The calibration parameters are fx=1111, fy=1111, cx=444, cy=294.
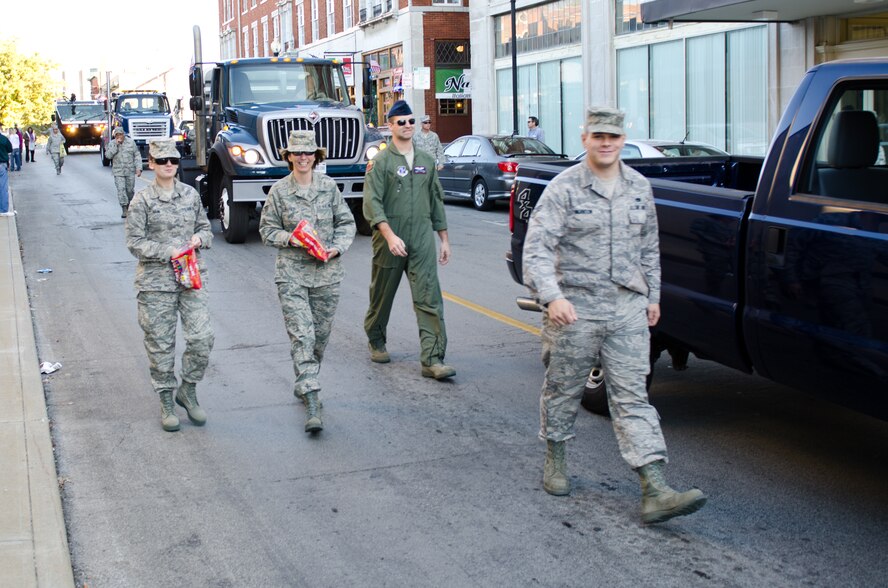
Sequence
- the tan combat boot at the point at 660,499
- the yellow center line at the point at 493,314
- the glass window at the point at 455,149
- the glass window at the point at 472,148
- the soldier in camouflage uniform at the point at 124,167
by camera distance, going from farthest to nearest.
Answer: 1. the glass window at the point at 455,149
2. the glass window at the point at 472,148
3. the soldier in camouflage uniform at the point at 124,167
4. the yellow center line at the point at 493,314
5. the tan combat boot at the point at 660,499

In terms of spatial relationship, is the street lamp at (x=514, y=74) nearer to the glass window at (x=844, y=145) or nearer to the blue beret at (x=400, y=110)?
the blue beret at (x=400, y=110)

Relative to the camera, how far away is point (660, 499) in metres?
4.98

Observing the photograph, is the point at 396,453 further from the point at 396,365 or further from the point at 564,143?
the point at 564,143

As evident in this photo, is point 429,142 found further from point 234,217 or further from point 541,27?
point 541,27

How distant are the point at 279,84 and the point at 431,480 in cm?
1293

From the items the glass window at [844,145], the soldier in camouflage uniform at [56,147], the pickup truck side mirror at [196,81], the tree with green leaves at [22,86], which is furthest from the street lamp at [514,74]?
the tree with green leaves at [22,86]

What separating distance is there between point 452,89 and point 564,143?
11.3 metres

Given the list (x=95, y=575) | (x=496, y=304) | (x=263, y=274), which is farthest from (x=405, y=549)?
(x=263, y=274)

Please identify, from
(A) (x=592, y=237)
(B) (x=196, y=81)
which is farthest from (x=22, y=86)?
(A) (x=592, y=237)

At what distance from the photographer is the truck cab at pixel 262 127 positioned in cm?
1638

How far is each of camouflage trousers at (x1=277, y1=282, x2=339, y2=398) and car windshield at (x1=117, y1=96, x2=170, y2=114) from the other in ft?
133

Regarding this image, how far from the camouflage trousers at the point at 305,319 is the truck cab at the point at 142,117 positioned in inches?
1451

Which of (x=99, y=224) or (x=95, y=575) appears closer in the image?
(x=95, y=575)

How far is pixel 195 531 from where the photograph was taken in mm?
5172
